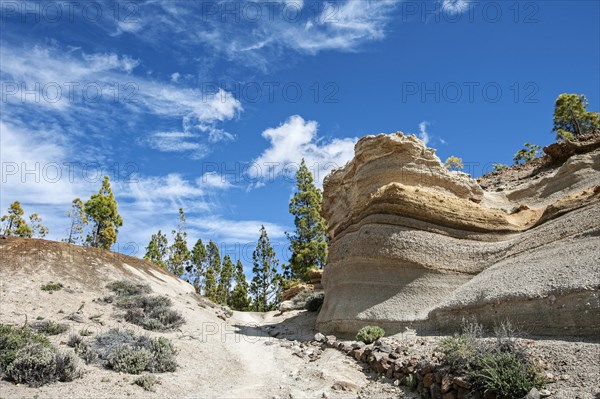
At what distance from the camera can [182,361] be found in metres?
14.4

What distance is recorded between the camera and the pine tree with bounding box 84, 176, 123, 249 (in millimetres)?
51969

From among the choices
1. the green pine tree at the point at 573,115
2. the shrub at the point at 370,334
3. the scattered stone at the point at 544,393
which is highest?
the green pine tree at the point at 573,115

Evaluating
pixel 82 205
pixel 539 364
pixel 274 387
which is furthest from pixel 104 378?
pixel 82 205

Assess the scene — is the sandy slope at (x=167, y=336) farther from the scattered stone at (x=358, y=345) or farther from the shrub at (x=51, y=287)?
the scattered stone at (x=358, y=345)

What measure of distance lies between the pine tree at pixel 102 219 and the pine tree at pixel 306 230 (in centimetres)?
2363

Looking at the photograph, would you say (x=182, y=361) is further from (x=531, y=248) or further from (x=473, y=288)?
(x=531, y=248)

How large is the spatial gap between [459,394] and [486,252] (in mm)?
9022

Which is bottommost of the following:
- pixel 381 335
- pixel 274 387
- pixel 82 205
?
pixel 274 387

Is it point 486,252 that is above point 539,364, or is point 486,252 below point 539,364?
above

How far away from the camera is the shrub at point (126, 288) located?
25.3 meters

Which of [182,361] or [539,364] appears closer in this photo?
[539,364]

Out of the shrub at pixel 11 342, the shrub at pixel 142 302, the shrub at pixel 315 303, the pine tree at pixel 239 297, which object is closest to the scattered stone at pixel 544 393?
the shrub at pixel 11 342

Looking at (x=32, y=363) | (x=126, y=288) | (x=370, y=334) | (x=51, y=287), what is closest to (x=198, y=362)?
(x=32, y=363)

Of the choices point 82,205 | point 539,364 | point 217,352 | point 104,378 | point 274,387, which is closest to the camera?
point 539,364
